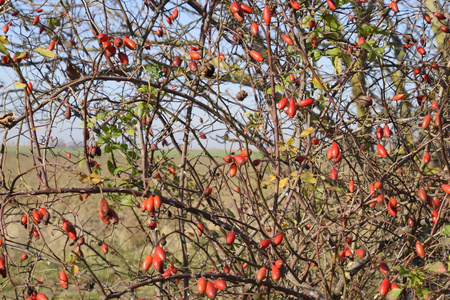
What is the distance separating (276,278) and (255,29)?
35.2 inches

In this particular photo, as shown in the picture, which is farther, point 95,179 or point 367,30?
point 367,30

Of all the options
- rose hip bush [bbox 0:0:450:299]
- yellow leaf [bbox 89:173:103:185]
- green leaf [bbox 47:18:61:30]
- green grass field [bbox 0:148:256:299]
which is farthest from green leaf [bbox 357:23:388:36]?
green leaf [bbox 47:18:61:30]

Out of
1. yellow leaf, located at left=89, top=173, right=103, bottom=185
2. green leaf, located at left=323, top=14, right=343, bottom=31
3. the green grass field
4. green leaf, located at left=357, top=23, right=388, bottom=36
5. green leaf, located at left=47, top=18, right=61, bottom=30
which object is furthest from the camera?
green leaf, located at left=47, top=18, right=61, bottom=30

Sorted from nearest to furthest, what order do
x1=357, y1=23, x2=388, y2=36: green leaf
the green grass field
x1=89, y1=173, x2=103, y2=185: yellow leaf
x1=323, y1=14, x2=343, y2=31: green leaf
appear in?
x1=89, y1=173, x2=103, y2=185: yellow leaf → the green grass field → x1=357, y1=23, x2=388, y2=36: green leaf → x1=323, y1=14, x2=343, y2=31: green leaf

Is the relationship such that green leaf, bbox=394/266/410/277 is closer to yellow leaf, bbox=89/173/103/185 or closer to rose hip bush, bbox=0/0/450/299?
rose hip bush, bbox=0/0/450/299

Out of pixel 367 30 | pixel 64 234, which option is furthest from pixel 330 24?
pixel 64 234

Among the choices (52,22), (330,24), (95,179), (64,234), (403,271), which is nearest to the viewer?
(95,179)

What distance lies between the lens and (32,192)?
1.25m

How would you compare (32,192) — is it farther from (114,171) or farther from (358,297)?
(358,297)

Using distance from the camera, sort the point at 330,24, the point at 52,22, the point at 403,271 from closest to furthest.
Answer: the point at 403,271, the point at 330,24, the point at 52,22

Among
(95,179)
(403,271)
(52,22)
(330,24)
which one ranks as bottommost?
(403,271)

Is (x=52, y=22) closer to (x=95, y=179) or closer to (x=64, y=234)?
(x=64, y=234)

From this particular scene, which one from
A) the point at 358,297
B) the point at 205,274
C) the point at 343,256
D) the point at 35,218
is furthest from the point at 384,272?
the point at 35,218

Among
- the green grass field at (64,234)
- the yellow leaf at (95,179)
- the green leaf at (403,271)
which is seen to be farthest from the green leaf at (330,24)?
the yellow leaf at (95,179)
